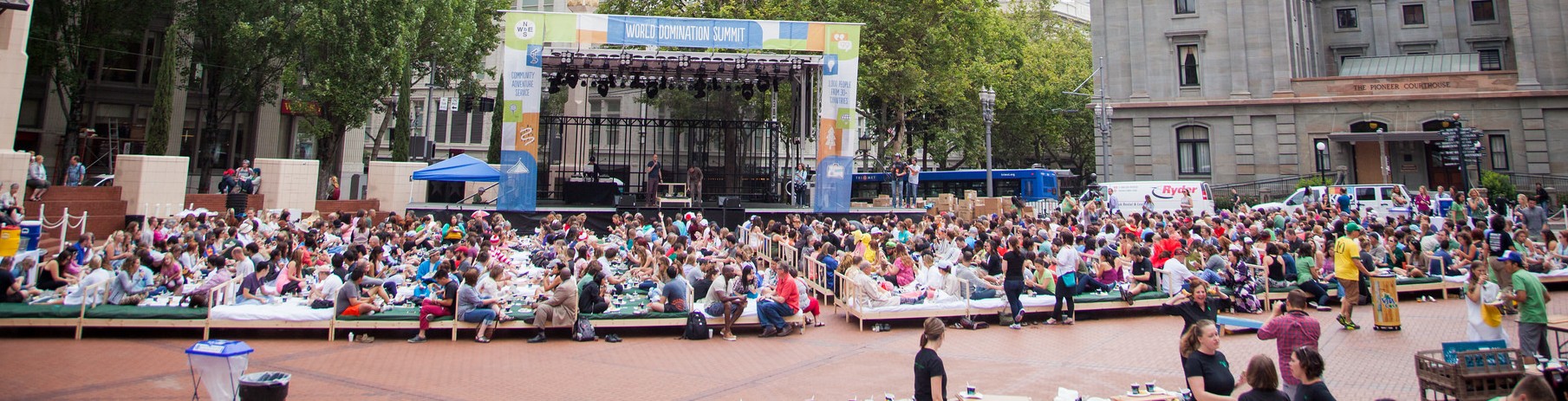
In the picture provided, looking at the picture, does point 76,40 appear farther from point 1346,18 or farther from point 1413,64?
point 1346,18

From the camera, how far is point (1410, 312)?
1266cm

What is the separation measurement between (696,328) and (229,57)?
30581mm

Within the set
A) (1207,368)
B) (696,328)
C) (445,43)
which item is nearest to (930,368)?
(1207,368)

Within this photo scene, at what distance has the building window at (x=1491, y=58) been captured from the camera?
38.4 m

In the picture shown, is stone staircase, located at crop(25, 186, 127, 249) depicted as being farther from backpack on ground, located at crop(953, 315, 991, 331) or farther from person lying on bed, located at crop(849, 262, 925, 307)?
backpack on ground, located at crop(953, 315, 991, 331)

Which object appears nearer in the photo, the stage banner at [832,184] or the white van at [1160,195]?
the stage banner at [832,184]

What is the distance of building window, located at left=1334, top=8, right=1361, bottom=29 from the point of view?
136 feet

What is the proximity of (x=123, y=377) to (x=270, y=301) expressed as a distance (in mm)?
3061

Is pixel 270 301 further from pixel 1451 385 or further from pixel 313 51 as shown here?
pixel 313 51

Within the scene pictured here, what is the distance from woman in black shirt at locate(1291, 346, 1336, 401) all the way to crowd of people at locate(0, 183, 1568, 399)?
63.3 inches

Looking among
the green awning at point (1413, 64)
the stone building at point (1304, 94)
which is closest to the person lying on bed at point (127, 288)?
the stone building at point (1304, 94)

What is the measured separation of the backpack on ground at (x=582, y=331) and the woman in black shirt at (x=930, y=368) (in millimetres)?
6333

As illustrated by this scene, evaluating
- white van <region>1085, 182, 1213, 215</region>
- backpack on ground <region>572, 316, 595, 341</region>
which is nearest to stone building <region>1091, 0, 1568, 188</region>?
white van <region>1085, 182, 1213, 215</region>

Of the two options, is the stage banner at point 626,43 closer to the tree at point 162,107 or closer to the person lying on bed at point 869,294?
the person lying on bed at point 869,294
